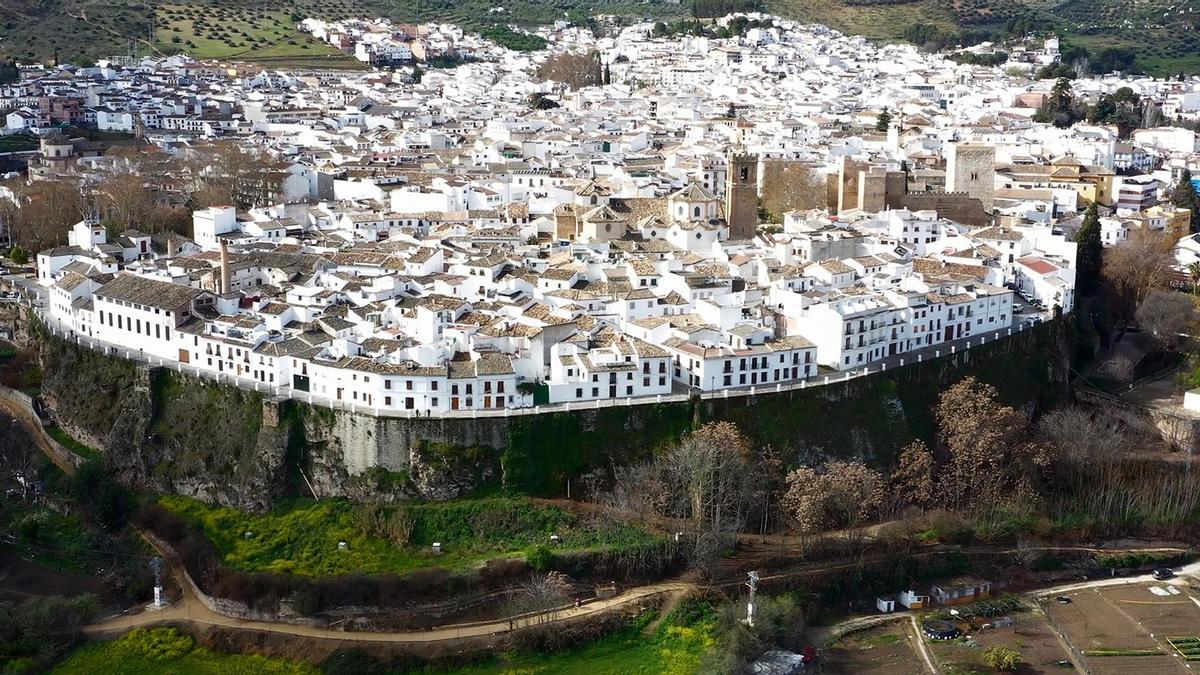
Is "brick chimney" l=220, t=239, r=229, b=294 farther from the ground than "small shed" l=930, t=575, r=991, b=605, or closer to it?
farther from the ground

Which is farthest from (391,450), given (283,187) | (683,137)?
(683,137)

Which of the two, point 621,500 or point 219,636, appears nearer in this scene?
point 219,636

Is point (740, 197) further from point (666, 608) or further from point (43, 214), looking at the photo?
point (43, 214)

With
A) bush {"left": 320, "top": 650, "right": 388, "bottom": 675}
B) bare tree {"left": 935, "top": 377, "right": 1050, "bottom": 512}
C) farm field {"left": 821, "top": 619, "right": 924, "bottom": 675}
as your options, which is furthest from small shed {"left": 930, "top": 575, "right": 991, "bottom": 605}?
bush {"left": 320, "top": 650, "right": 388, "bottom": 675}

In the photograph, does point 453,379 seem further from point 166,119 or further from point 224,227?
point 166,119

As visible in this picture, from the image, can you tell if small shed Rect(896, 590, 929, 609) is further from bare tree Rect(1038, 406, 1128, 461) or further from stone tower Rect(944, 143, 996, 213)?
stone tower Rect(944, 143, 996, 213)

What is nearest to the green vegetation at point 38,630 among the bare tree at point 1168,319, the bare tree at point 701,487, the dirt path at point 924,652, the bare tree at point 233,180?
the bare tree at point 701,487
